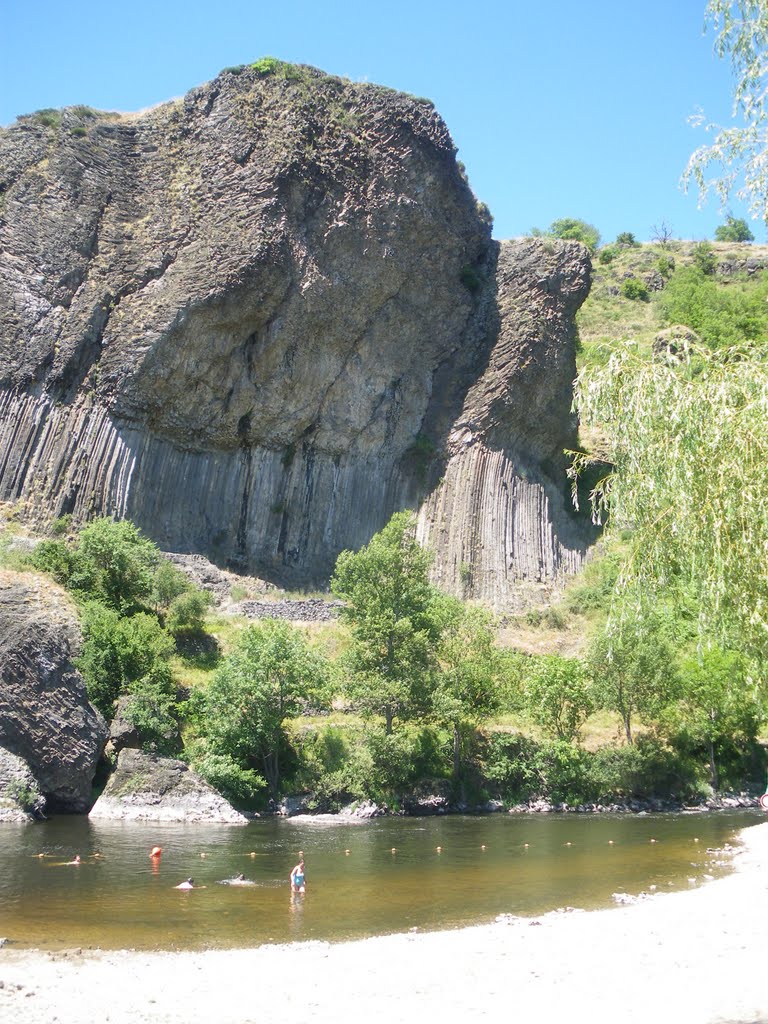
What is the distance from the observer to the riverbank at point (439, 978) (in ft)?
40.1

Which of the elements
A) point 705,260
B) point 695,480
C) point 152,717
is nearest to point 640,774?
point 152,717

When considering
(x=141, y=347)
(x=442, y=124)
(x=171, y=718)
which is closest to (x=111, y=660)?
(x=171, y=718)

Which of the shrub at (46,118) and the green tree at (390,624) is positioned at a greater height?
the shrub at (46,118)

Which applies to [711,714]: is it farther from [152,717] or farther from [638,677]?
[152,717]

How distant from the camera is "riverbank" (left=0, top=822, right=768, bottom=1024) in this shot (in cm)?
1223

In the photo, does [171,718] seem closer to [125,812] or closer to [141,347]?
[125,812]

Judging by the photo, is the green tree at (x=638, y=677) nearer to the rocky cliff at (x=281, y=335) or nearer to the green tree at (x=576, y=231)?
the rocky cliff at (x=281, y=335)

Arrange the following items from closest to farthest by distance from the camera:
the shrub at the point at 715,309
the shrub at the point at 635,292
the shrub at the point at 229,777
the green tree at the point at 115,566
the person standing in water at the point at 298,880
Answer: the person standing in water at the point at 298,880
the shrub at the point at 229,777
the green tree at the point at 115,566
the shrub at the point at 715,309
the shrub at the point at 635,292

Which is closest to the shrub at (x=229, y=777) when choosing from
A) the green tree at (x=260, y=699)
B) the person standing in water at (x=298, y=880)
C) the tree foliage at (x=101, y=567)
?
the green tree at (x=260, y=699)

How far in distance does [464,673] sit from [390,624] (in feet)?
11.7

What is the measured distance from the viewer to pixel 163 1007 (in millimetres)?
12586

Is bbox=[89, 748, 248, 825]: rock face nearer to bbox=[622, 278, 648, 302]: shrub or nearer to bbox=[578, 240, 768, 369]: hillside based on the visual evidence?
bbox=[578, 240, 768, 369]: hillside

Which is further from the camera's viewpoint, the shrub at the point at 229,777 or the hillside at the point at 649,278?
the hillside at the point at 649,278

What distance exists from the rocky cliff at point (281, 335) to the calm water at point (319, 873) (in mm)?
26362
